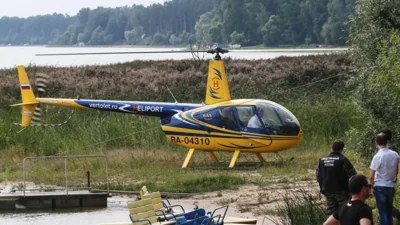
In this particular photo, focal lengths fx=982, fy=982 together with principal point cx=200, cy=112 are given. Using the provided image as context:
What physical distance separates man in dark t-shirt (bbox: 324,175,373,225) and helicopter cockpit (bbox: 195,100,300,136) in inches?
583

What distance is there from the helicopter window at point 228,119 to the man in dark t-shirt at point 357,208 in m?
15.1

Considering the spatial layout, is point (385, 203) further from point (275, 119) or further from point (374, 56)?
point (275, 119)

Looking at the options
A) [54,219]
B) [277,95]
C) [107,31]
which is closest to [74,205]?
[54,219]

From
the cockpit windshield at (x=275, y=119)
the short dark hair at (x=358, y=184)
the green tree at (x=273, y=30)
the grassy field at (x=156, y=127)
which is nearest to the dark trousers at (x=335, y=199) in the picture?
the short dark hair at (x=358, y=184)

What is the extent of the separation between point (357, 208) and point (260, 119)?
15081 millimetres

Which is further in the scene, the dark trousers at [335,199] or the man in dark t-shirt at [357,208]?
the dark trousers at [335,199]

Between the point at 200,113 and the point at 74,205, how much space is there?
19.1ft

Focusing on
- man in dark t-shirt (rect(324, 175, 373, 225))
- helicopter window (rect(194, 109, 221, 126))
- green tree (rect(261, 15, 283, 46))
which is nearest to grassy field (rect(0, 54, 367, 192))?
helicopter window (rect(194, 109, 221, 126))

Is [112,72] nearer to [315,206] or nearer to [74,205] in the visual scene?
[74,205]

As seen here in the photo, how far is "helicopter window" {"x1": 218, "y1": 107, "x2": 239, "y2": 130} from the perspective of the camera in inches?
1032

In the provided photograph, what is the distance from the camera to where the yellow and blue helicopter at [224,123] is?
25922mm

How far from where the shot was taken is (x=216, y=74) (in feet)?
87.9

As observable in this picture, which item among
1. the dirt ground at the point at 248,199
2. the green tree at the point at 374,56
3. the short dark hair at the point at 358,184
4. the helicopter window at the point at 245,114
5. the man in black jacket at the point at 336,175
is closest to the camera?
the short dark hair at the point at 358,184

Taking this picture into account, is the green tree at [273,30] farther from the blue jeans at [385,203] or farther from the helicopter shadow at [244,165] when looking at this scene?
the blue jeans at [385,203]
